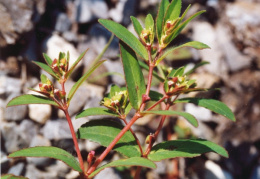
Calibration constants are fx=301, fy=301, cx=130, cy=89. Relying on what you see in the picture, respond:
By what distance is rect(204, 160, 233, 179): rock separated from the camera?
2.49m

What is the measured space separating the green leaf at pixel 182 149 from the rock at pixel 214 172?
1462 millimetres

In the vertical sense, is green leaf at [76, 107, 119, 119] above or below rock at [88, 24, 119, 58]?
below

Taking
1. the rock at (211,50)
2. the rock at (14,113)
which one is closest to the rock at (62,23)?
the rock at (14,113)

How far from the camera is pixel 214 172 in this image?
8.22 ft

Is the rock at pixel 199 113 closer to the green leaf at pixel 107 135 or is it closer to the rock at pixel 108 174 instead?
the rock at pixel 108 174

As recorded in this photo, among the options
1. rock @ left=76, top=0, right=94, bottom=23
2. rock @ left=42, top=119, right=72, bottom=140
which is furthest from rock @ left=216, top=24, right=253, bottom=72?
rock @ left=42, top=119, right=72, bottom=140

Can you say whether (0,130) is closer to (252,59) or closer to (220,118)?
(220,118)

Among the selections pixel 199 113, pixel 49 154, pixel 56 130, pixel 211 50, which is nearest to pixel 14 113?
pixel 56 130

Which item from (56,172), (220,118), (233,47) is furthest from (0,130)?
(233,47)

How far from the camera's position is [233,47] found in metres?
2.97

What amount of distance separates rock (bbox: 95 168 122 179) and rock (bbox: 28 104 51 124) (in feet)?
1.94

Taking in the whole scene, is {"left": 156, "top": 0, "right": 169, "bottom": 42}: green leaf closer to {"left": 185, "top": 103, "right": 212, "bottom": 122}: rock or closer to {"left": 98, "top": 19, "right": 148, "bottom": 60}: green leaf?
{"left": 98, "top": 19, "right": 148, "bottom": 60}: green leaf

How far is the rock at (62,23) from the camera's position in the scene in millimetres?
2607

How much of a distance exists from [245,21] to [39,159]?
226 cm
